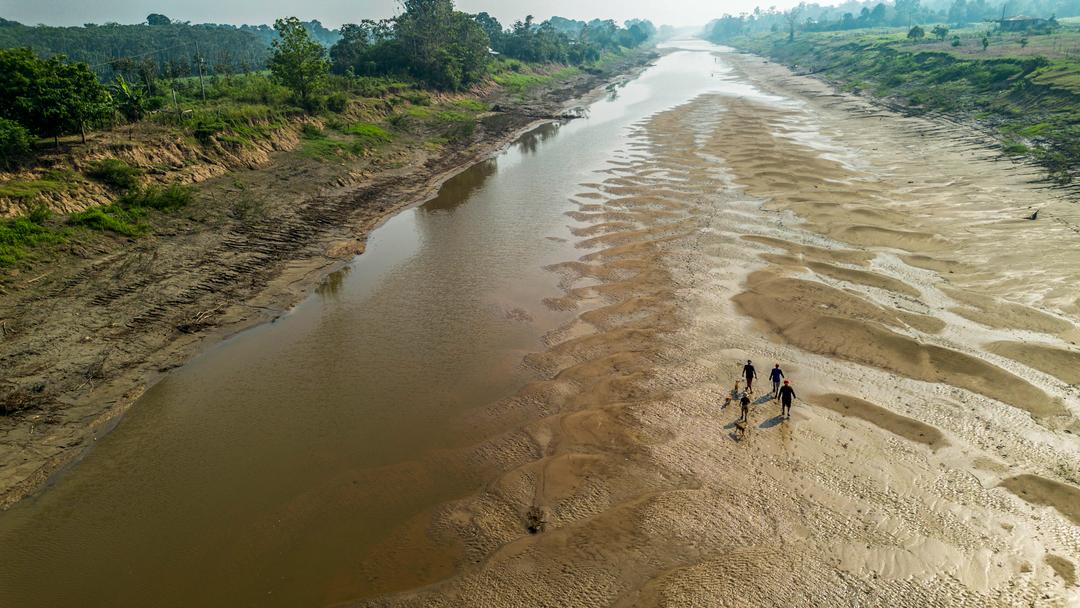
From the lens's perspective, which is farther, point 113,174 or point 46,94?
point 113,174

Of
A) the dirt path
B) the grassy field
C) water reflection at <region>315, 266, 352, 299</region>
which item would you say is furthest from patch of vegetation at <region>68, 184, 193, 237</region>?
the grassy field

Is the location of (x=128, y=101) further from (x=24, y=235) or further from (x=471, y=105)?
(x=471, y=105)

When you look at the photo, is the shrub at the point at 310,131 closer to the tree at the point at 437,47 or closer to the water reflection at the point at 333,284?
the water reflection at the point at 333,284

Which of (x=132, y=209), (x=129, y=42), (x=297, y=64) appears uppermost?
Answer: (x=129, y=42)

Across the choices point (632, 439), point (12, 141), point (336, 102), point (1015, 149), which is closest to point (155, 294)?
point (12, 141)

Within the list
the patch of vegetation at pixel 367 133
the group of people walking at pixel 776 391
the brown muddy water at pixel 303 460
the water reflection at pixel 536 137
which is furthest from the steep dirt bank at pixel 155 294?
the water reflection at pixel 536 137

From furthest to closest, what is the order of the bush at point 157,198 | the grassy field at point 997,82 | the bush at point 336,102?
the bush at point 336,102, the grassy field at point 997,82, the bush at point 157,198
